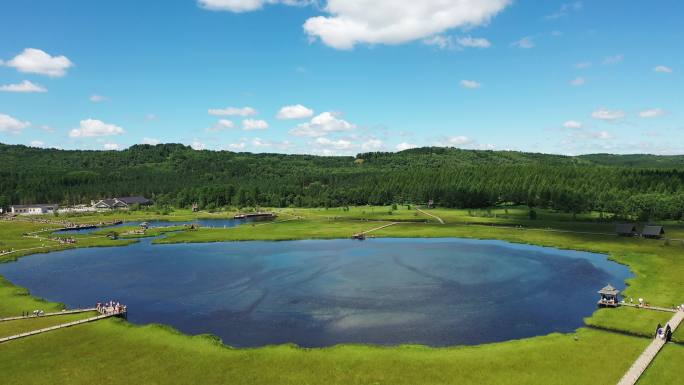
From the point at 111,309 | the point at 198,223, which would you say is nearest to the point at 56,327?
the point at 111,309

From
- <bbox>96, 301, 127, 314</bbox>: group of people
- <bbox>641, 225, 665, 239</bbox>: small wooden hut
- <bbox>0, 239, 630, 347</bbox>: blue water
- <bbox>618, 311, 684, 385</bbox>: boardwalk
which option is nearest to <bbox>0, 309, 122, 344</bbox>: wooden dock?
<bbox>96, 301, 127, 314</bbox>: group of people

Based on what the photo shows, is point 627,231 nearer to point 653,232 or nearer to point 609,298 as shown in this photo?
point 653,232

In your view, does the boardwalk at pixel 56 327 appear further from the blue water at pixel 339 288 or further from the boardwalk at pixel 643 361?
the boardwalk at pixel 643 361

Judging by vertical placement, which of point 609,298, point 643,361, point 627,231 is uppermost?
point 627,231

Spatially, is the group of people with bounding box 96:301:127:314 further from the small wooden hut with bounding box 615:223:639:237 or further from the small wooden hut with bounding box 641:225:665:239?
the small wooden hut with bounding box 615:223:639:237

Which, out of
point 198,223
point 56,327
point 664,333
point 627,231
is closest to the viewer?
point 664,333

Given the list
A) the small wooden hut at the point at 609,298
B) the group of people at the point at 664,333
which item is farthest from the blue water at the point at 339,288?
the group of people at the point at 664,333
